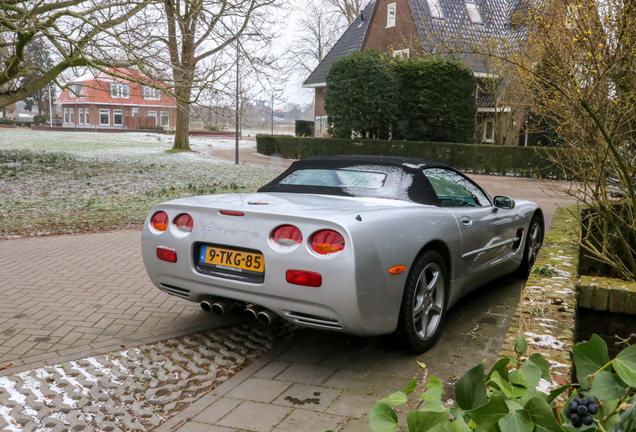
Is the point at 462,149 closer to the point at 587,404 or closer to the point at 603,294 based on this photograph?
the point at 603,294

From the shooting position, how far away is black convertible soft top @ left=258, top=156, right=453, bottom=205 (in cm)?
435

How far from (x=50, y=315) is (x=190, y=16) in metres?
12.0

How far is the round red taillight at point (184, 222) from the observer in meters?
4.01

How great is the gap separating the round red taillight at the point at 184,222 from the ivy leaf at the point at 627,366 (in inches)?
125

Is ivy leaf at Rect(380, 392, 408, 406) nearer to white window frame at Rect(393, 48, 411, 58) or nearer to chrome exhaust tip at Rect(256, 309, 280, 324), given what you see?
chrome exhaust tip at Rect(256, 309, 280, 324)

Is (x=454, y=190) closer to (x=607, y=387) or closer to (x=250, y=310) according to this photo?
(x=250, y=310)

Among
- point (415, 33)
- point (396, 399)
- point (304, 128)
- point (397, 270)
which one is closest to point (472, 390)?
point (396, 399)

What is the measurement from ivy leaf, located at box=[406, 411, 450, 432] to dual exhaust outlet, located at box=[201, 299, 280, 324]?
98.6 inches

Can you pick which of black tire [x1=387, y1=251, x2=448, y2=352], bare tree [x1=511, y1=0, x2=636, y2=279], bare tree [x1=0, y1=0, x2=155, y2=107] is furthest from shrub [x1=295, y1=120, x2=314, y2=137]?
black tire [x1=387, y1=251, x2=448, y2=352]

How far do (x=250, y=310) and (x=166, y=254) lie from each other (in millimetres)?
788

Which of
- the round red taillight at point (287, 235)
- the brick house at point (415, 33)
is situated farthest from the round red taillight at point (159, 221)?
the brick house at point (415, 33)

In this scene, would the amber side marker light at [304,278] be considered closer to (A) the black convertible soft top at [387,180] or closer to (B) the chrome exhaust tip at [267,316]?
(B) the chrome exhaust tip at [267,316]

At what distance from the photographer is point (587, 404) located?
119 centimetres

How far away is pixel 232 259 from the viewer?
12.3ft
